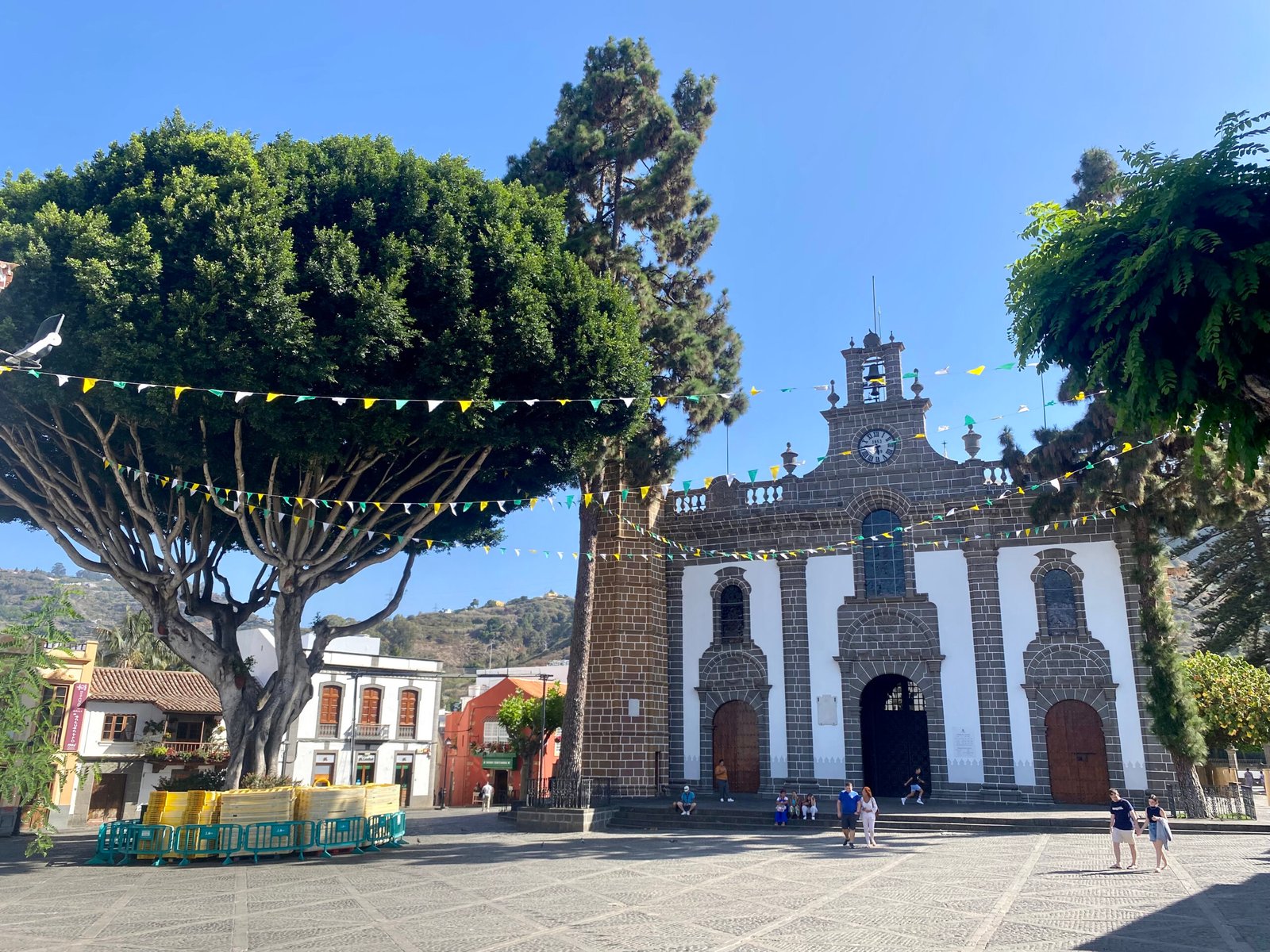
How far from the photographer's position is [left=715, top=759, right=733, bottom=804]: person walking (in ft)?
84.3

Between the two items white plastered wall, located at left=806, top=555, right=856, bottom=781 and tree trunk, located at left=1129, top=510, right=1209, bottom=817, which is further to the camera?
white plastered wall, located at left=806, top=555, right=856, bottom=781

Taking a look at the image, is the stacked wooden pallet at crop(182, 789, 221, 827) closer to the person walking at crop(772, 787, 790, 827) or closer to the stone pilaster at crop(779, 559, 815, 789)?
the person walking at crop(772, 787, 790, 827)

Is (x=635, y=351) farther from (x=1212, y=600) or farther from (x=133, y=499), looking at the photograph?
(x=1212, y=600)

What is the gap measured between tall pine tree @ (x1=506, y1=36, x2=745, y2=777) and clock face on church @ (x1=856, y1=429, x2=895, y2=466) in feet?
12.9

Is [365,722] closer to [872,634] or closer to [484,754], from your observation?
[484,754]

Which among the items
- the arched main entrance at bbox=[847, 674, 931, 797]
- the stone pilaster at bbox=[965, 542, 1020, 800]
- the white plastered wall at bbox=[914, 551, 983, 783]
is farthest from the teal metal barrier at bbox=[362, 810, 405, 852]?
the stone pilaster at bbox=[965, 542, 1020, 800]

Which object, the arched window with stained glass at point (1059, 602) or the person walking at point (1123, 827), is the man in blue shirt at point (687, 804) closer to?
the arched window with stained glass at point (1059, 602)

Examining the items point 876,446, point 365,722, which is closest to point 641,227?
point 876,446

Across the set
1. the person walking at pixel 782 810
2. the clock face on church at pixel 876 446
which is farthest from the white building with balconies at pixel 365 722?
the clock face on church at pixel 876 446

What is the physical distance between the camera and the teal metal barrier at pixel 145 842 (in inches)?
682

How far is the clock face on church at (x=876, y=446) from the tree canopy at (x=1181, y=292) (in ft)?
66.0

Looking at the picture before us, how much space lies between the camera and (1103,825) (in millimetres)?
20312

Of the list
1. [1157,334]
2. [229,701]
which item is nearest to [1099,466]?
[1157,334]

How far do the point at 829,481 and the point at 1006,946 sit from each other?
60.5 ft
